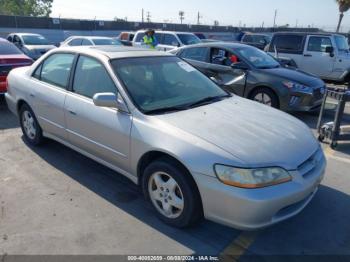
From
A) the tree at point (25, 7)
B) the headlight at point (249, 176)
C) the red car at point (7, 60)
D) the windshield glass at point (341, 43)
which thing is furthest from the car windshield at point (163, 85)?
the tree at point (25, 7)

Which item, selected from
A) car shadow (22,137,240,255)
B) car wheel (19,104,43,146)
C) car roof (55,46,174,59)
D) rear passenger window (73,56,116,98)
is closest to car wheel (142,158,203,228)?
car shadow (22,137,240,255)

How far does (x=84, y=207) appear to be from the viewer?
3.53m

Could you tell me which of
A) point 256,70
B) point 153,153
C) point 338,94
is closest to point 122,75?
point 153,153

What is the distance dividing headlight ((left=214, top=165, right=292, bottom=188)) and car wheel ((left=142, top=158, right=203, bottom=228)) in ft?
1.08

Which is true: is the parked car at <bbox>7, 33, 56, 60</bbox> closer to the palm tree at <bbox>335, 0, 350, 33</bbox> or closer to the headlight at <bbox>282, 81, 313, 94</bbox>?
the headlight at <bbox>282, 81, 313, 94</bbox>

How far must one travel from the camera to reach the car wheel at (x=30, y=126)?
4871 mm

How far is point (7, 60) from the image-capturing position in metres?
7.42

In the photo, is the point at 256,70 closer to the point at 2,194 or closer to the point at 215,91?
the point at 215,91

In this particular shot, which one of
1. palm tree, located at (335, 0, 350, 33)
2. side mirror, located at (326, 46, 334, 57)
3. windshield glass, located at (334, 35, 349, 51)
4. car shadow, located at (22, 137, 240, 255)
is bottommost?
car shadow, located at (22, 137, 240, 255)

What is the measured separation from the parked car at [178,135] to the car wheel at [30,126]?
24 cm

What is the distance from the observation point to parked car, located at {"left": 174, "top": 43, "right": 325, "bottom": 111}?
669 cm

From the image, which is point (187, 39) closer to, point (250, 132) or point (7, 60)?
point (7, 60)

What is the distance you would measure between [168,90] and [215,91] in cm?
70

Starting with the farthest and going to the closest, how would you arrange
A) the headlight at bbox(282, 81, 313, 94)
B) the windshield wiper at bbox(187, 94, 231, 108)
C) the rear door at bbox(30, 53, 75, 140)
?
the headlight at bbox(282, 81, 313, 94)
the rear door at bbox(30, 53, 75, 140)
the windshield wiper at bbox(187, 94, 231, 108)
